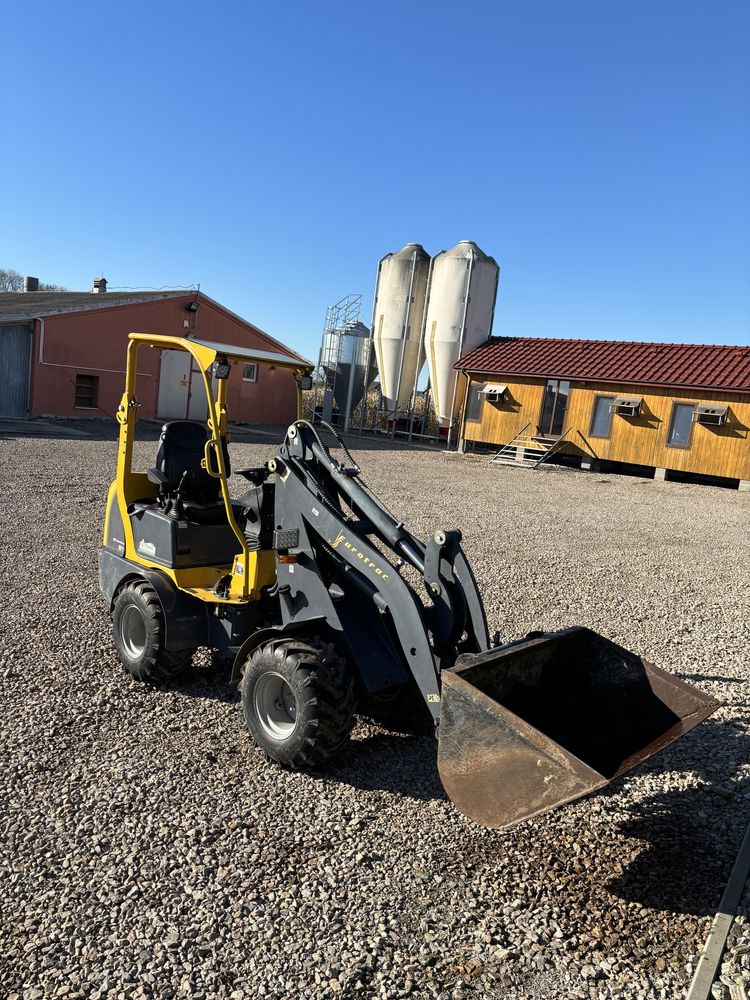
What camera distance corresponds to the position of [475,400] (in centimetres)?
2641

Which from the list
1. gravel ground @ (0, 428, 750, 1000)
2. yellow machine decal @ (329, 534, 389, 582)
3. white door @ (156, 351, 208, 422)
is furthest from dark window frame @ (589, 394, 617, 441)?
yellow machine decal @ (329, 534, 389, 582)

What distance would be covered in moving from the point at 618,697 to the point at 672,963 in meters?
1.37

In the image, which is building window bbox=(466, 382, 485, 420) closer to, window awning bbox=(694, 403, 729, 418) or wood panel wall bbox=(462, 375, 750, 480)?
wood panel wall bbox=(462, 375, 750, 480)

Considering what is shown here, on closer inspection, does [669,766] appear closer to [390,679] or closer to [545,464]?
[390,679]

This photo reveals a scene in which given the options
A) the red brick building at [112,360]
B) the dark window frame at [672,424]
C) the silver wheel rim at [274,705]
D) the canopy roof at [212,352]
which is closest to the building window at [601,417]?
the dark window frame at [672,424]

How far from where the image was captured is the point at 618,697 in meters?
4.16

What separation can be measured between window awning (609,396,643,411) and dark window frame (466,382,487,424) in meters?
4.78

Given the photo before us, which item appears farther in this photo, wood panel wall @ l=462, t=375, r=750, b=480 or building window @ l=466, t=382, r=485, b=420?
building window @ l=466, t=382, r=485, b=420

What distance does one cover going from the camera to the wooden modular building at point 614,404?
69.7 feet

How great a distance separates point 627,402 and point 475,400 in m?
5.61

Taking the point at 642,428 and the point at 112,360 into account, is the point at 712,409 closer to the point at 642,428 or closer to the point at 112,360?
the point at 642,428

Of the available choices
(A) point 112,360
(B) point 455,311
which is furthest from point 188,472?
(B) point 455,311

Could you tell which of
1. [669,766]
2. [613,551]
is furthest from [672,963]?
[613,551]

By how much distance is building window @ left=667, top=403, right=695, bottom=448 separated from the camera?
2178 cm
